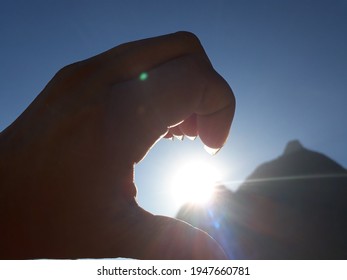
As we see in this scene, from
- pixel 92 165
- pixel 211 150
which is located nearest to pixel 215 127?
pixel 211 150

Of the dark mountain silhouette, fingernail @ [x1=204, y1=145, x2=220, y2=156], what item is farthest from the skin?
the dark mountain silhouette

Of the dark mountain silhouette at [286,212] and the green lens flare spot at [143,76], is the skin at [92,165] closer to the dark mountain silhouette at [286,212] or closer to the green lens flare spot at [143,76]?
the green lens flare spot at [143,76]

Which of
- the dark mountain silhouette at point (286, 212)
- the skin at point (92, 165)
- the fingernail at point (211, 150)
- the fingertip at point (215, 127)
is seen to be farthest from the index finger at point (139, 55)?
the dark mountain silhouette at point (286, 212)

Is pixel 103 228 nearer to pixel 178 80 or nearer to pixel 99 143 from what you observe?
pixel 99 143

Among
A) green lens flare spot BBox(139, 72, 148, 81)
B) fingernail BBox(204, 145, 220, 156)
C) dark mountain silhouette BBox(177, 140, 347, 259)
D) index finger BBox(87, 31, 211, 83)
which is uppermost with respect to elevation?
dark mountain silhouette BBox(177, 140, 347, 259)

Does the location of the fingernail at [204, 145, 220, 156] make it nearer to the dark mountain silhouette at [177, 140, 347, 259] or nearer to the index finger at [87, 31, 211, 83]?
the index finger at [87, 31, 211, 83]

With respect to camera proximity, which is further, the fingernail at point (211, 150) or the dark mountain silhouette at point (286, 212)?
the dark mountain silhouette at point (286, 212)
